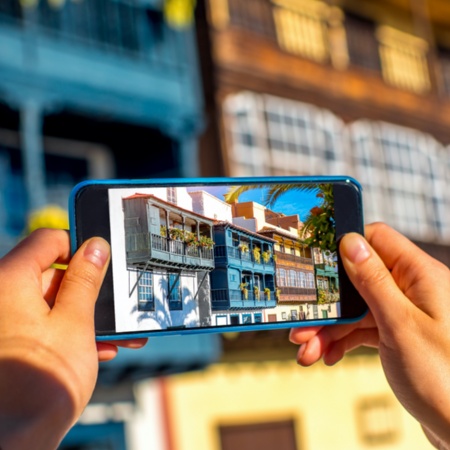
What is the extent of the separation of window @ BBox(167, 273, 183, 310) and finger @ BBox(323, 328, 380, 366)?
0.54m

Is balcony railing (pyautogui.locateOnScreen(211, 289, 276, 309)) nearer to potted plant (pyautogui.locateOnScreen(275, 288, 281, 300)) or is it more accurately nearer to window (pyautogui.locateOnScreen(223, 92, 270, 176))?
potted plant (pyautogui.locateOnScreen(275, 288, 281, 300))

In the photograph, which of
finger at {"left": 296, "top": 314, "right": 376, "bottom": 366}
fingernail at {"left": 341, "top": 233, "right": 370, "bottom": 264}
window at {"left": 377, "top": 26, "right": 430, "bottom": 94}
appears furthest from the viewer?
window at {"left": 377, "top": 26, "right": 430, "bottom": 94}

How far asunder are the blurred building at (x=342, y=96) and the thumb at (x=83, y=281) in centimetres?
1094

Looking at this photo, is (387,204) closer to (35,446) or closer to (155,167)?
(155,167)

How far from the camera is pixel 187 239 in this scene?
2271 mm

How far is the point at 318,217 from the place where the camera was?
2.34 m

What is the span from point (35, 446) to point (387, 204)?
14.5m

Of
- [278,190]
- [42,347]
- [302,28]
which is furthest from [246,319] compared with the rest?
[302,28]

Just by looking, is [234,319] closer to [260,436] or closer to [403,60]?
[260,436]

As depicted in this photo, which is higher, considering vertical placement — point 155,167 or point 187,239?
point 155,167

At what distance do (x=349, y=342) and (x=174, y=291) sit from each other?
587 millimetres

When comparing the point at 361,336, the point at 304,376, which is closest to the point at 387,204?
the point at 304,376

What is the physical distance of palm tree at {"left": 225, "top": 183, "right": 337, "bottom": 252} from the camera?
2.27m

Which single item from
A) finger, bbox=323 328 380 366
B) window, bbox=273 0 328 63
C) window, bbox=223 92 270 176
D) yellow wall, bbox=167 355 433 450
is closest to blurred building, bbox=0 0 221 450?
yellow wall, bbox=167 355 433 450
